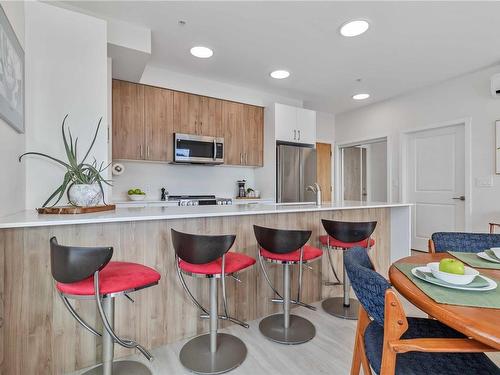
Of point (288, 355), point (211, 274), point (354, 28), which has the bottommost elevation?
point (288, 355)

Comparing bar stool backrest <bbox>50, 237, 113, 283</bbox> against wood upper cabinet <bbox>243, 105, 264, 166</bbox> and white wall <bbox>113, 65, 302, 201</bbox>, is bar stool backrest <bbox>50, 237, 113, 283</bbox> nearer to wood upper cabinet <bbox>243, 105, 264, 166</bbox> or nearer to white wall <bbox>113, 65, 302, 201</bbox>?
white wall <bbox>113, 65, 302, 201</bbox>

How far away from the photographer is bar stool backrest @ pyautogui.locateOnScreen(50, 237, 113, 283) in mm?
1136

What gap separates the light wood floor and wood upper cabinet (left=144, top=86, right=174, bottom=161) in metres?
2.34

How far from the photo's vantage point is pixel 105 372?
1.40m

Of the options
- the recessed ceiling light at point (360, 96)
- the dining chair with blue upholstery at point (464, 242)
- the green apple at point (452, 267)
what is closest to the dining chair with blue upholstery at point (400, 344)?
the green apple at point (452, 267)

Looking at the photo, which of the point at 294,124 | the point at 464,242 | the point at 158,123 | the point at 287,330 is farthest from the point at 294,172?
the point at 464,242

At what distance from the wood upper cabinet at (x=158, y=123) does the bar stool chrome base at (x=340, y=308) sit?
2.53 metres

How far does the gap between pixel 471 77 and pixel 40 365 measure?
16.8ft

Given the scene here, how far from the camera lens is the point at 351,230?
2162mm

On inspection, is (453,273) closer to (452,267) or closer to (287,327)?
(452,267)

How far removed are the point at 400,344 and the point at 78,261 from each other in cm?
121

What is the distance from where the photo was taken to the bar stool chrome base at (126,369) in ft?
5.19

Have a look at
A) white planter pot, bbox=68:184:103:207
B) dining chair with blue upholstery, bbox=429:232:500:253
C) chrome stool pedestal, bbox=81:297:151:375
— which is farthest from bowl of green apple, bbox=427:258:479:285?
white planter pot, bbox=68:184:103:207

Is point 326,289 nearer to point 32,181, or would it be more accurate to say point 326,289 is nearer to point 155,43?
point 32,181
